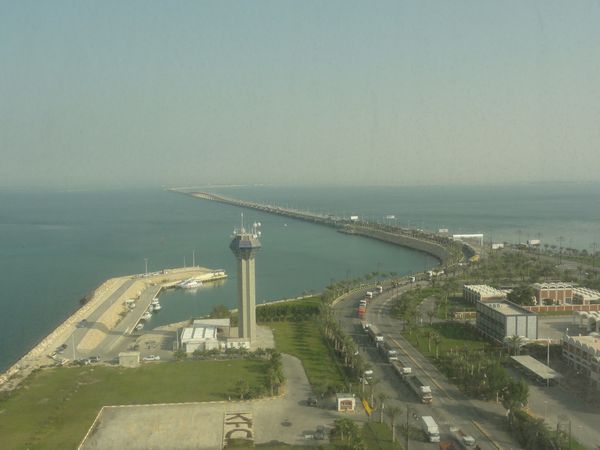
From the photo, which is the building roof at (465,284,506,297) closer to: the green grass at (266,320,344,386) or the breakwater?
the green grass at (266,320,344,386)

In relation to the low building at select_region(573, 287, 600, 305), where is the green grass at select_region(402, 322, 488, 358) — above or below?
below

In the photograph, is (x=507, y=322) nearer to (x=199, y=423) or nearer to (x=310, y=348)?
(x=310, y=348)

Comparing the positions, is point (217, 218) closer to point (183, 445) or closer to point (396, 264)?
point (396, 264)

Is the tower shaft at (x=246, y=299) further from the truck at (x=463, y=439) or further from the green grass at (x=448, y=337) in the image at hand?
the truck at (x=463, y=439)

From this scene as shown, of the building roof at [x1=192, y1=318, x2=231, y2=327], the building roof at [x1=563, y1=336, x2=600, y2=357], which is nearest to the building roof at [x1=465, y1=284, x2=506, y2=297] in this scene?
the building roof at [x1=563, y1=336, x2=600, y2=357]

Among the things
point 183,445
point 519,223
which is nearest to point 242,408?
point 183,445
